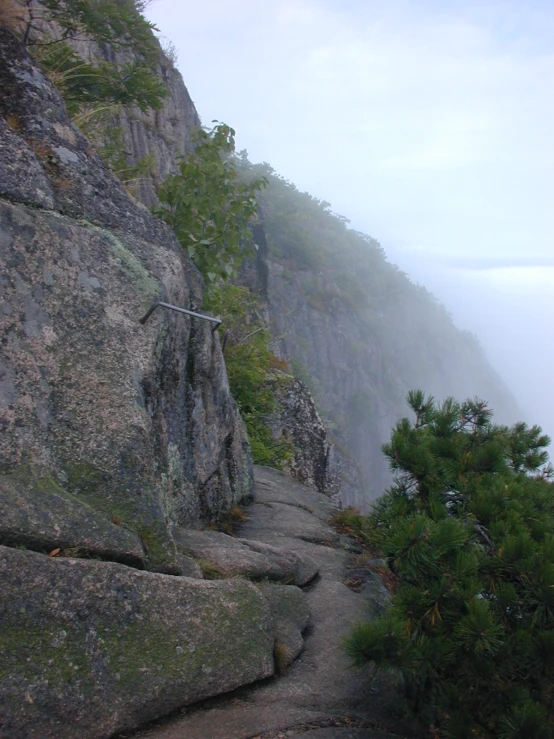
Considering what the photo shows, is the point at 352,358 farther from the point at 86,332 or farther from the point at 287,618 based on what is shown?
the point at 86,332

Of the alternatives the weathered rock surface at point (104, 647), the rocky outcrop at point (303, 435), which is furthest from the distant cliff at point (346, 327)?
the weathered rock surface at point (104, 647)

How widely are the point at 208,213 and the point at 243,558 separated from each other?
4.30 metres

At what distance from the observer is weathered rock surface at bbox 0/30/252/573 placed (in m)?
3.40

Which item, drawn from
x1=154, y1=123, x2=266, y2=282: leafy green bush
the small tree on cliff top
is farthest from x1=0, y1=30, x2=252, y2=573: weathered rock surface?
x1=154, y1=123, x2=266, y2=282: leafy green bush

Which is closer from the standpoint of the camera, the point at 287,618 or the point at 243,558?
the point at 287,618

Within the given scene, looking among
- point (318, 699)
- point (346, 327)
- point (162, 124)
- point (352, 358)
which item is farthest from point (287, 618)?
point (346, 327)

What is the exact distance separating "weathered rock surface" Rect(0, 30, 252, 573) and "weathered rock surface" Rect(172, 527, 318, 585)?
267 millimetres

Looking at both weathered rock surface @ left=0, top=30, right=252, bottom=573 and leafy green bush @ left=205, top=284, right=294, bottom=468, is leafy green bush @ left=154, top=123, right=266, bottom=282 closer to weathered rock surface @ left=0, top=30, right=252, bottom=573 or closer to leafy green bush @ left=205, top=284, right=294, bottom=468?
weathered rock surface @ left=0, top=30, right=252, bottom=573

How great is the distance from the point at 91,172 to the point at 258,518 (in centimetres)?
372

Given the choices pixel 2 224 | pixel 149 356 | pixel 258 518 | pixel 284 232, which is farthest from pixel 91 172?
pixel 284 232

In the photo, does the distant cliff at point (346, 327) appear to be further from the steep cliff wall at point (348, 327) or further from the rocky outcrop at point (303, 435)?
the rocky outcrop at point (303, 435)

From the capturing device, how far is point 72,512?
3.15 metres

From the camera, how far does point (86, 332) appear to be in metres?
3.78

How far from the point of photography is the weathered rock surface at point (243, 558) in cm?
399
